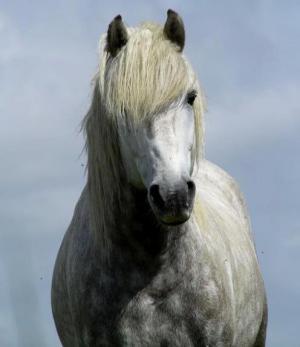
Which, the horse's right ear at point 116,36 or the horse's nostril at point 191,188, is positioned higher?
the horse's right ear at point 116,36

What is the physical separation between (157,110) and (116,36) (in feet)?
1.84

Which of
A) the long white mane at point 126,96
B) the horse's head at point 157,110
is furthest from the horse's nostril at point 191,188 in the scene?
the long white mane at point 126,96

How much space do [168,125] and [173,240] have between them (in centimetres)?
74

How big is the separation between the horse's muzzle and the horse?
0.65 feet

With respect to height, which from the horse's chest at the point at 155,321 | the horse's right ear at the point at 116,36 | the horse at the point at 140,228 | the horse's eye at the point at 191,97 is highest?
the horse's right ear at the point at 116,36

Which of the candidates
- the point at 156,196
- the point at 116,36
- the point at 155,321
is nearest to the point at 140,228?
the point at 155,321

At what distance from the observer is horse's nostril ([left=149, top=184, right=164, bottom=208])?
5.26m

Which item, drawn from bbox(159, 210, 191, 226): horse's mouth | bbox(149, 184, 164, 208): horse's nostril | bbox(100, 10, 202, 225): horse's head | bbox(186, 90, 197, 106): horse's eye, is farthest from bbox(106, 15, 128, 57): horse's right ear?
bbox(159, 210, 191, 226): horse's mouth

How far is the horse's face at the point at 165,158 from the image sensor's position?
5.24m

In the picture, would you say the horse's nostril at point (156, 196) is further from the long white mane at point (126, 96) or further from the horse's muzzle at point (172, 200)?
the long white mane at point (126, 96)

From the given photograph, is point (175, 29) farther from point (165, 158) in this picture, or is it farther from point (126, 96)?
point (165, 158)

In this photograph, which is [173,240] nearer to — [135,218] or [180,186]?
[135,218]

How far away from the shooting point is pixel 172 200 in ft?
17.1

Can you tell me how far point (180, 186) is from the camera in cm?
522
